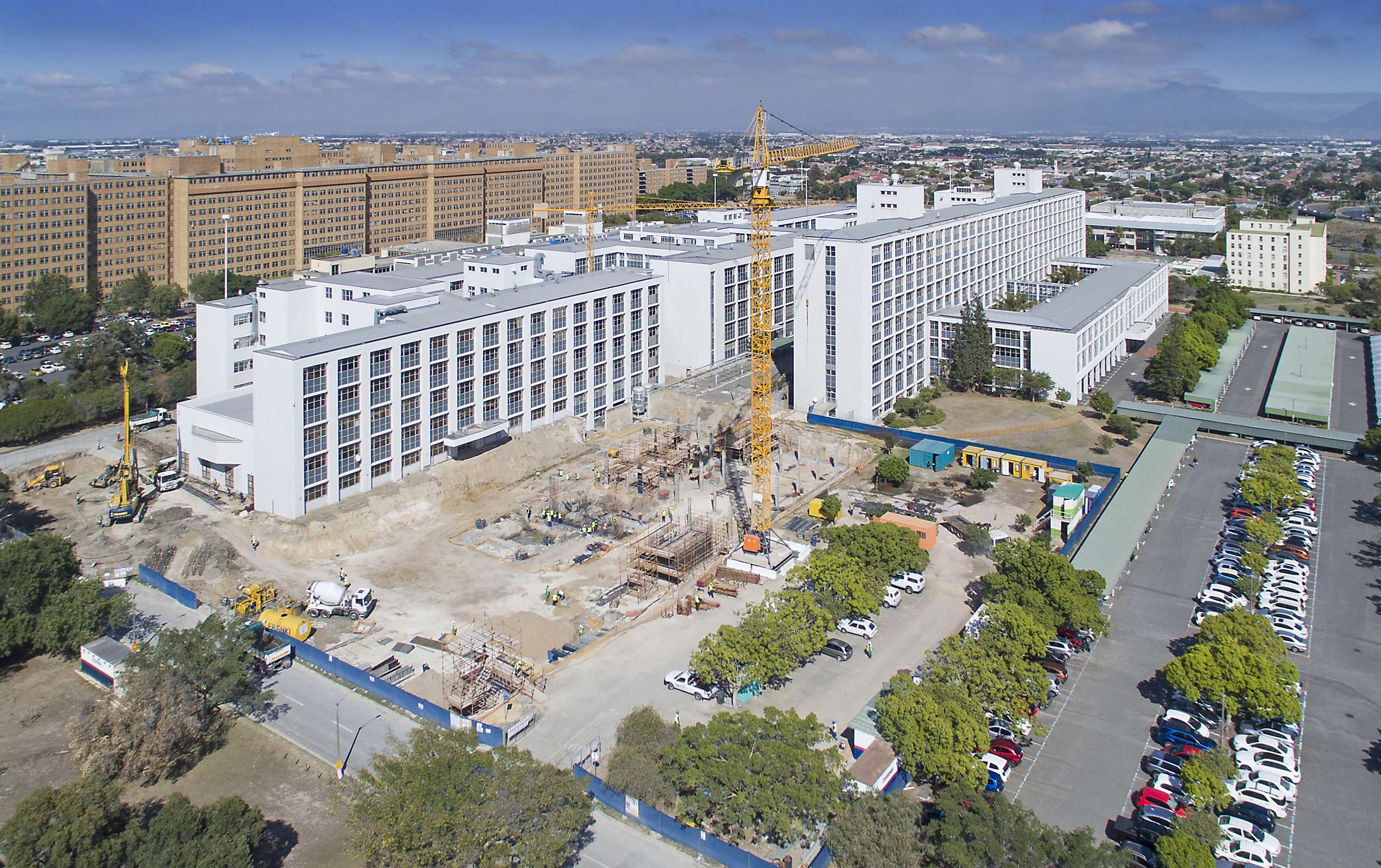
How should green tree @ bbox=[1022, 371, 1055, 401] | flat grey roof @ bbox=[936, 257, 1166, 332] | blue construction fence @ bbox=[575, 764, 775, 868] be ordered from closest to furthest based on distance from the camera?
blue construction fence @ bbox=[575, 764, 775, 868] → green tree @ bbox=[1022, 371, 1055, 401] → flat grey roof @ bbox=[936, 257, 1166, 332]

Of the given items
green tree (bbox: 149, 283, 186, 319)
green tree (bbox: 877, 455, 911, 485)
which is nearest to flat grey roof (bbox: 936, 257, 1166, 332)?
green tree (bbox: 877, 455, 911, 485)

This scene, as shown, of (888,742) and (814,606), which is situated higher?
(814,606)

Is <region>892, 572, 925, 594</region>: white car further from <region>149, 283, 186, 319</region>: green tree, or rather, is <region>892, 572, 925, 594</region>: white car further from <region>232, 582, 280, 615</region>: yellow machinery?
<region>149, 283, 186, 319</region>: green tree

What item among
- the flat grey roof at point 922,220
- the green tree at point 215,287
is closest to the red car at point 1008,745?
the flat grey roof at point 922,220

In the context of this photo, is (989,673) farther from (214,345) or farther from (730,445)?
(214,345)

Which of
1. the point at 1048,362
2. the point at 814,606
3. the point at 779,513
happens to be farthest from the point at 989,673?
the point at 1048,362

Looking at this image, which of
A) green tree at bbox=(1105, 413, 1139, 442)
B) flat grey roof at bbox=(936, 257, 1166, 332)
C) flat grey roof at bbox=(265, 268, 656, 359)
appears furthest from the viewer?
flat grey roof at bbox=(936, 257, 1166, 332)
